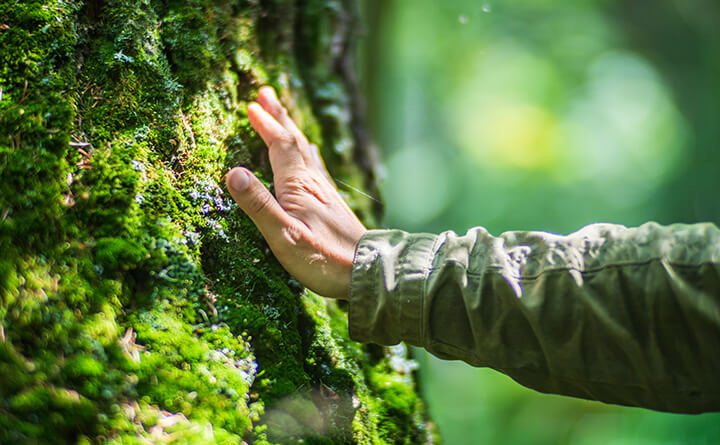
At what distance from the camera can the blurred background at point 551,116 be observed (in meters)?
10.6

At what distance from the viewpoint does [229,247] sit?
53.2 inches

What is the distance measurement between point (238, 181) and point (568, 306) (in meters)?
1.14

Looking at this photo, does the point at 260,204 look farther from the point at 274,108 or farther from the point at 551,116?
the point at 551,116

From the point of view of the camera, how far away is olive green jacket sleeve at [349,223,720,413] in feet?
3.35

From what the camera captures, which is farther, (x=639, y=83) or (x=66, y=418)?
(x=639, y=83)

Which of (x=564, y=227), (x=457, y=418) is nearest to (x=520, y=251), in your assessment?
(x=457, y=418)

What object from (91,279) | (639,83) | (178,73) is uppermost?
(639,83)

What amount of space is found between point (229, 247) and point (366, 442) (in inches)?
34.5

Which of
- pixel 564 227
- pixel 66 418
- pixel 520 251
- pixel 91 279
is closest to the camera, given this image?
pixel 66 418

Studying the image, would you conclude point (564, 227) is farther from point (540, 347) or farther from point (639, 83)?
point (540, 347)

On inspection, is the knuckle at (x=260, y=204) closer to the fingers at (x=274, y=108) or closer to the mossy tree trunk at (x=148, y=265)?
the mossy tree trunk at (x=148, y=265)

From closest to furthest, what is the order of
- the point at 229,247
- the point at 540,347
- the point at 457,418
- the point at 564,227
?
the point at 540,347, the point at 229,247, the point at 457,418, the point at 564,227

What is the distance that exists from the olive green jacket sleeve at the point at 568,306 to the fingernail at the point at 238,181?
0.48 m

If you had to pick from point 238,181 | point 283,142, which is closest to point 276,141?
point 283,142
